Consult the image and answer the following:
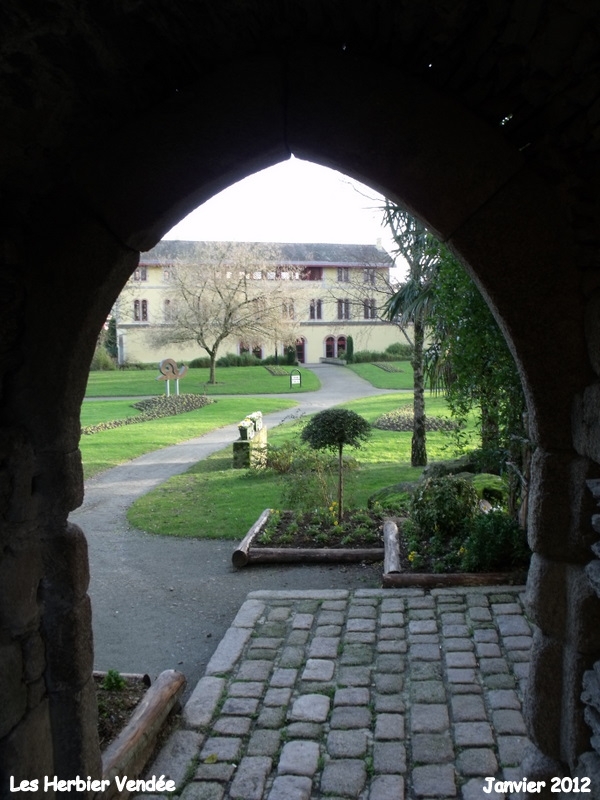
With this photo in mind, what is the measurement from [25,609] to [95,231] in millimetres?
1519

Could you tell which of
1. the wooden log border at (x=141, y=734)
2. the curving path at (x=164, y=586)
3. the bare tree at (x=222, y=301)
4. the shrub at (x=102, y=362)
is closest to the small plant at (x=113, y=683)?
the wooden log border at (x=141, y=734)

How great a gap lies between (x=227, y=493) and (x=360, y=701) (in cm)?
659

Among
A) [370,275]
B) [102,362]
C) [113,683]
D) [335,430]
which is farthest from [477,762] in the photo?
[102,362]

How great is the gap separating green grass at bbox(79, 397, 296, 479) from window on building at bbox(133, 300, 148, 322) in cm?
1527

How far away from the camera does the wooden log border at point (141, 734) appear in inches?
130

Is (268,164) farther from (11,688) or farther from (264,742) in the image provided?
(264,742)

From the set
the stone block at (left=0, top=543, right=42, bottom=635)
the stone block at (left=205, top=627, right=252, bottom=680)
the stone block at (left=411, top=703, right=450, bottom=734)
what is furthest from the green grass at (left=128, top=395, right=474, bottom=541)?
the stone block at (left=0, top=543, right=42, bottom=635)

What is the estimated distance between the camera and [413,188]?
2.54 m

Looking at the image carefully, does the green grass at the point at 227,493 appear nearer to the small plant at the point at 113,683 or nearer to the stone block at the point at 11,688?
the small plant at the point at 113,683

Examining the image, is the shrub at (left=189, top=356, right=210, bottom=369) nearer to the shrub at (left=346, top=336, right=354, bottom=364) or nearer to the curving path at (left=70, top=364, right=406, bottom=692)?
the shrub at (left=346, top=336, right=354, bottom=364)

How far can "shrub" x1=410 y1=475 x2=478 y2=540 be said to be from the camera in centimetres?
713

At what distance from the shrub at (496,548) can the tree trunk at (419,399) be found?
537 centimetres

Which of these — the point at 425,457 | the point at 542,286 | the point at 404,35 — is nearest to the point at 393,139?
the point at 404,35

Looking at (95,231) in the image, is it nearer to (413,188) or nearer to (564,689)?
(413,188)
